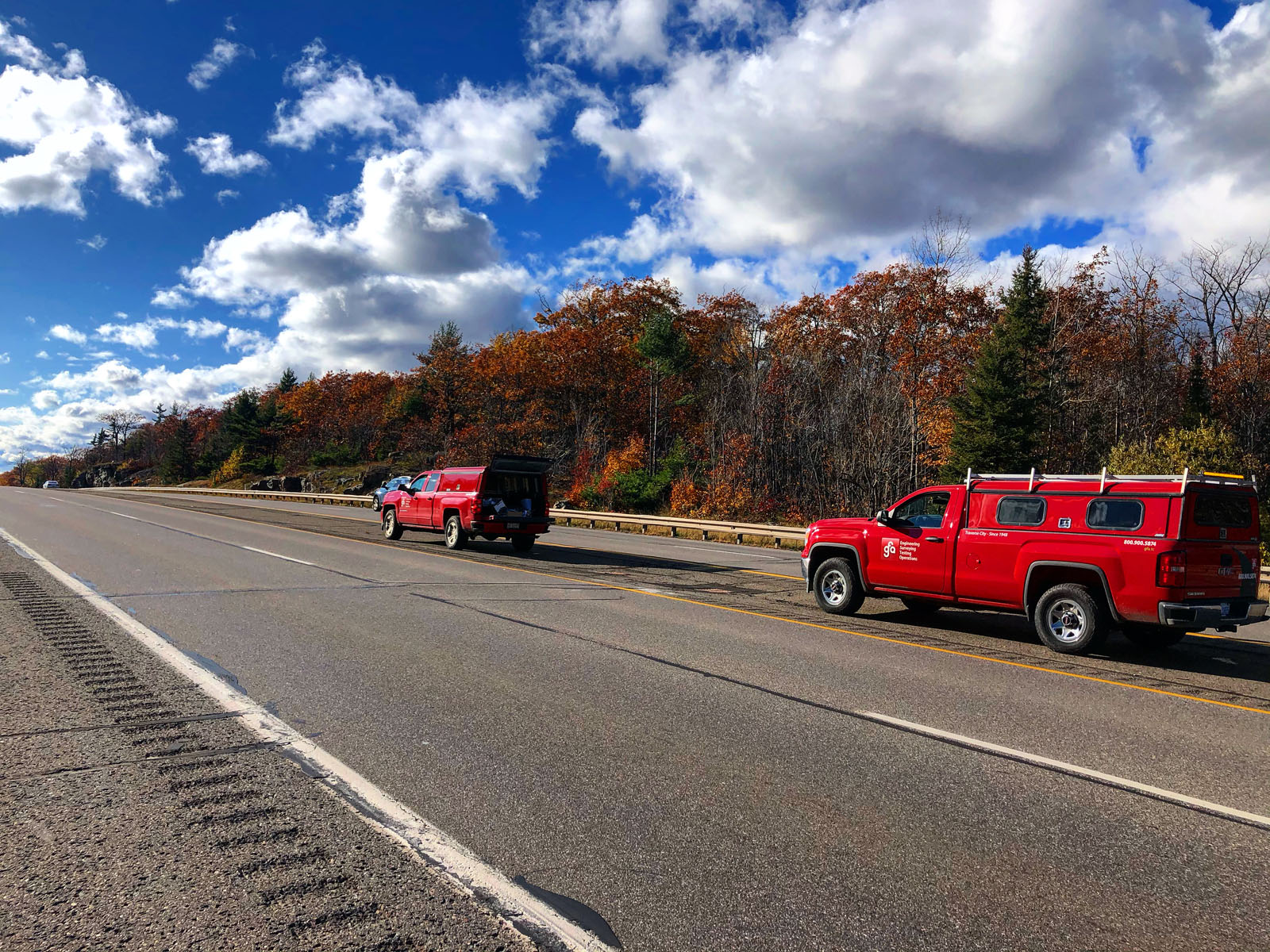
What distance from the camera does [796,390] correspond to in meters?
39.5

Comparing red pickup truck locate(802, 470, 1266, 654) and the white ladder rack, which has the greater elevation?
the white ladder rack

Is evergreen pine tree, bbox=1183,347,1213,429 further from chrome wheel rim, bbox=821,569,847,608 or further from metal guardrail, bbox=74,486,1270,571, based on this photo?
chrome wheel rim, bbox=821,569,847,608

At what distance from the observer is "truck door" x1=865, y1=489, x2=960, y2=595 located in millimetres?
9484

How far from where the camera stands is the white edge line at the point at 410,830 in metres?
2.94

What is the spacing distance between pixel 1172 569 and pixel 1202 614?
0.50 meters

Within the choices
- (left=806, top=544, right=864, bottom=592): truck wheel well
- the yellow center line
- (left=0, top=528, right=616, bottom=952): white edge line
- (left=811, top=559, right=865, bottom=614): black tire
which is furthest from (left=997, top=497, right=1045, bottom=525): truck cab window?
(left=0, top=528, right=616, bottom=952): white edge line

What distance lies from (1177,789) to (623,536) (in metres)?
22.0

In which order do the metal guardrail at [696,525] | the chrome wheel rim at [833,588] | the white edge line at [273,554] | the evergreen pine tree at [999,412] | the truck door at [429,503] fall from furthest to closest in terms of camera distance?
the evergreen pine tree at [999,412]
the metal guardrail at [696,525]
the truck door at [429,503]
the white edge line at [273,554]
the chrome wheel rim at [833,588]

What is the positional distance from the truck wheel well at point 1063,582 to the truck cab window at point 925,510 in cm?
131

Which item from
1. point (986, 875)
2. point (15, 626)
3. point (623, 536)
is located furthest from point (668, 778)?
point (623, 536)

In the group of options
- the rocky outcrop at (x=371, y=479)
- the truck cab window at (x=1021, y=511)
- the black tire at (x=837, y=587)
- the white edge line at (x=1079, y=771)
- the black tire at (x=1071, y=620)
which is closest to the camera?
the white edge line at (x=1079, y=771)

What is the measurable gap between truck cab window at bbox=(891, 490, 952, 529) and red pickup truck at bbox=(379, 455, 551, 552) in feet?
31.4

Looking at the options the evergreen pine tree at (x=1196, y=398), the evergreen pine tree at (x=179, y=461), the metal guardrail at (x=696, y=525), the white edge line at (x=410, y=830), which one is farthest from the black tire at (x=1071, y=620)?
the evergreen pine tree at (x=179, y=461)

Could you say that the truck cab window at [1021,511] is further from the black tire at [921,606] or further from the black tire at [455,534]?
the black tire at [455,534]
